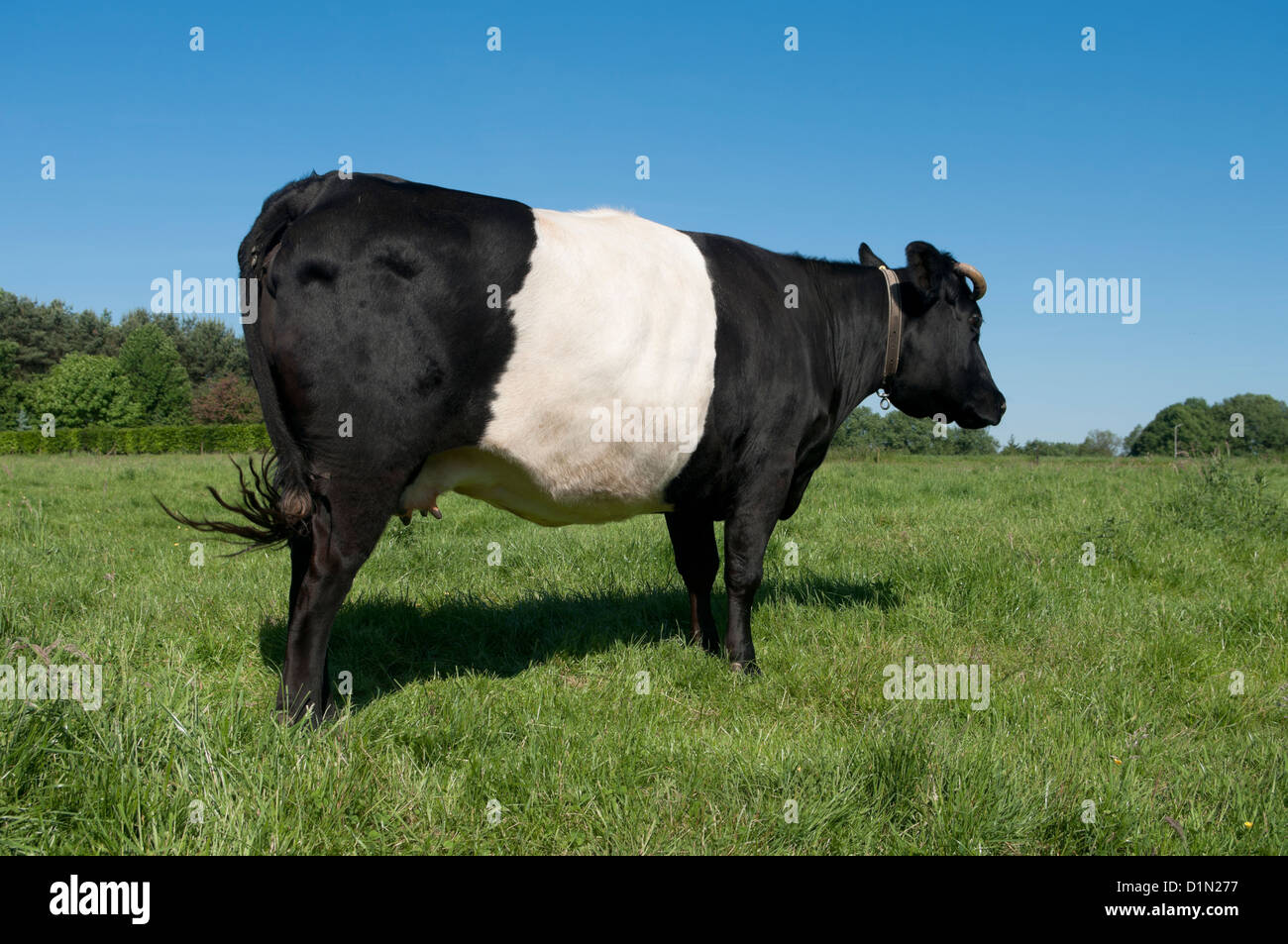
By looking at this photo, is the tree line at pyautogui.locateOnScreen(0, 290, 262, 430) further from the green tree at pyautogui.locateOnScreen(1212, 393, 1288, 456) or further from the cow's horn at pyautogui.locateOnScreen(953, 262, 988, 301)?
the green tree at pyautogui.locateOnScreen(1212, 393, 1288, 456)

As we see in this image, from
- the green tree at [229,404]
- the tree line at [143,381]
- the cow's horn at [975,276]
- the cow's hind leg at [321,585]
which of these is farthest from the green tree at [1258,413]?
the cow's hind leg at [321,585]

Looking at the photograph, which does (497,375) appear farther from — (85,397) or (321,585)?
(85,397)

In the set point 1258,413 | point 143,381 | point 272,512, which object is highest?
point 143,381

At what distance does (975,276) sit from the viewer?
5477 mm

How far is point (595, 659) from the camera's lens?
15.0 ft

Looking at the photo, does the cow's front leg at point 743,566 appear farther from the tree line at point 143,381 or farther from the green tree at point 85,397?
the green tree at point 85,397

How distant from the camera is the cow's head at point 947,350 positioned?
17.8ft

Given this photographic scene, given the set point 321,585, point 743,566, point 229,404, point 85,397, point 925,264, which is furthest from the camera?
point 85,397

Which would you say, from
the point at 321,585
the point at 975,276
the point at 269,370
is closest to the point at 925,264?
the point at 975,276

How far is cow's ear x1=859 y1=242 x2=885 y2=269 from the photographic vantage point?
569cm

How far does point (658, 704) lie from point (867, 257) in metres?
3.51

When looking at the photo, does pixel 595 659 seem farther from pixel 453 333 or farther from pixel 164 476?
pixel 164 476

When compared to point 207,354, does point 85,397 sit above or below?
below
